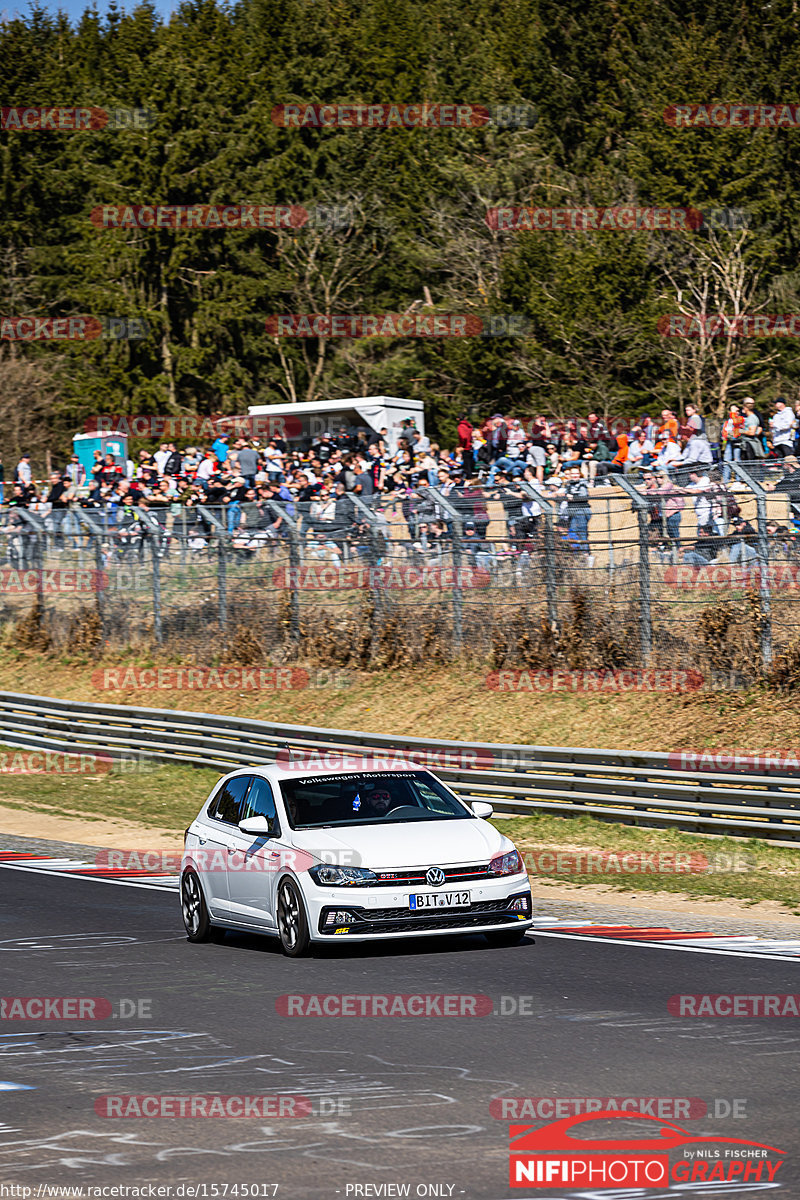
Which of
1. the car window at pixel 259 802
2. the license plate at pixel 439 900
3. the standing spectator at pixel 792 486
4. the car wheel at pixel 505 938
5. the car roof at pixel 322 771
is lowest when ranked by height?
the car wheel at pixel 505 938

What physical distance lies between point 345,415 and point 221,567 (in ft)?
44.5

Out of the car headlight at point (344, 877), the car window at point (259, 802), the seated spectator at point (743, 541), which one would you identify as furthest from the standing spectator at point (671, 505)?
the car headlight at point (344, 877)

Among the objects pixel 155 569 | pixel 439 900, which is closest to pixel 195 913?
pixel 439 900

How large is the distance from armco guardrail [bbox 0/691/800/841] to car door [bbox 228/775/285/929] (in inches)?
234

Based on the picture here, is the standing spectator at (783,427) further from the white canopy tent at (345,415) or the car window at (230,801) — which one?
the white canopy tent at (345,415)

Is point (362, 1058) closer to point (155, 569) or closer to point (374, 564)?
point (374, 564)

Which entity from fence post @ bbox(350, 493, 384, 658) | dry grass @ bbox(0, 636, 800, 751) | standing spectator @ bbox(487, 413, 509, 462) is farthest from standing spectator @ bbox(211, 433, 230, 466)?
fence post @ bbox(350, 493, 384, 658)

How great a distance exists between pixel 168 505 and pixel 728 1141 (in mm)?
25715

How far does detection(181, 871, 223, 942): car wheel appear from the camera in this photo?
12.7 meters

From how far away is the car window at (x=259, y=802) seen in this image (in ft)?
39.9

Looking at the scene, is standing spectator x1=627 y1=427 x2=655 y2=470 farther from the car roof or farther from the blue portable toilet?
the blue portable toilet

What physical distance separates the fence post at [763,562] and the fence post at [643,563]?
59.7 inches

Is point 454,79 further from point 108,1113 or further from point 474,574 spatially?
point 108,1113

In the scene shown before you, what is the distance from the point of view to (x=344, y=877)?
433 inches
